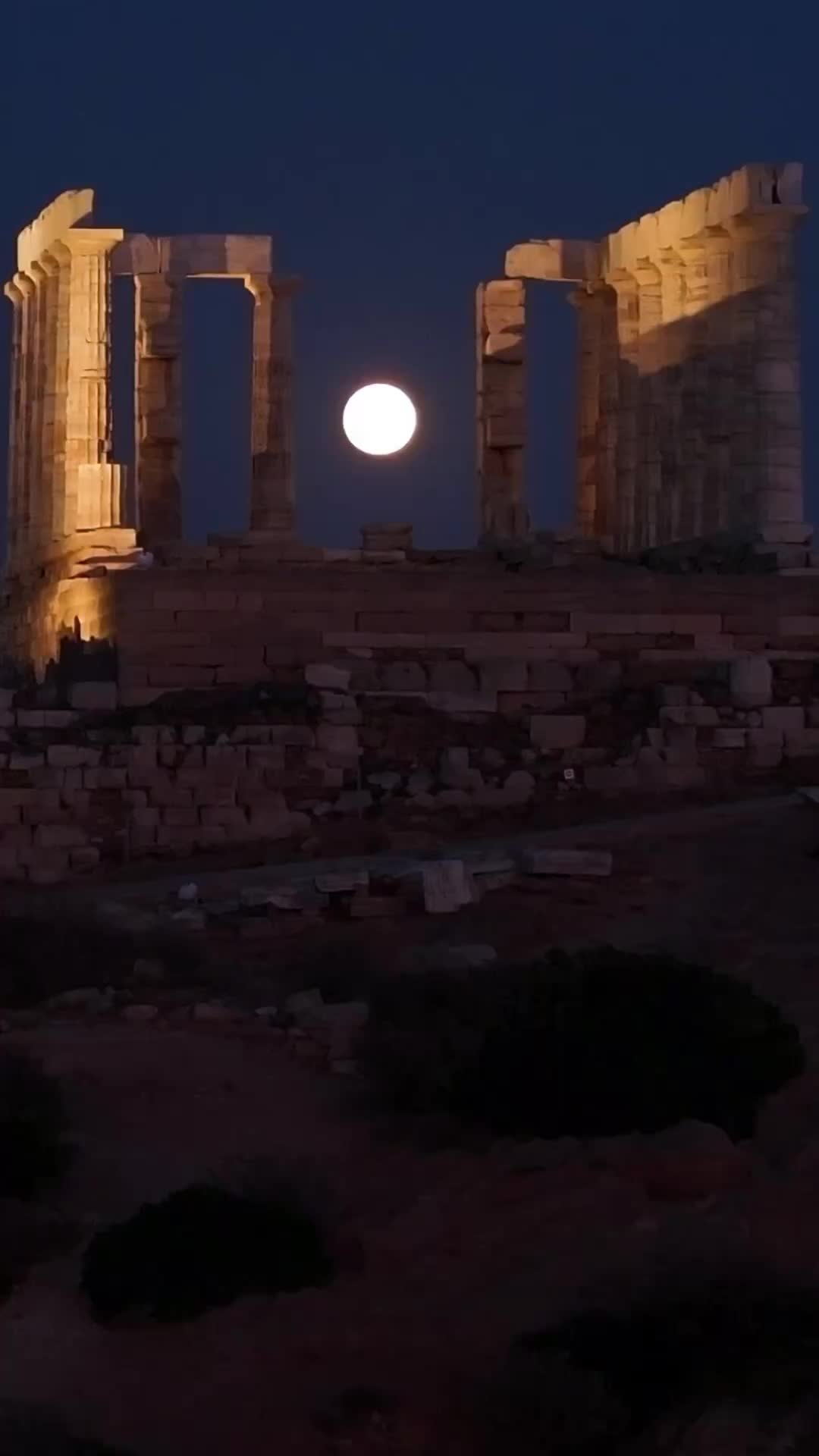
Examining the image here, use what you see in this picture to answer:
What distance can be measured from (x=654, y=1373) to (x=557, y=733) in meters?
13.7

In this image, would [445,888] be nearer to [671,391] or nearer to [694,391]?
[694,391]

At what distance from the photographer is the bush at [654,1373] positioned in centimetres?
1405

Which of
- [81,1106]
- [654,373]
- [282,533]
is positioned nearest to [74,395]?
[282,533]

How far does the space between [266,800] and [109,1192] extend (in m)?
9.63

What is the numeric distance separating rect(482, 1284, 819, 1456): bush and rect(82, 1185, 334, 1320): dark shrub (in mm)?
1641

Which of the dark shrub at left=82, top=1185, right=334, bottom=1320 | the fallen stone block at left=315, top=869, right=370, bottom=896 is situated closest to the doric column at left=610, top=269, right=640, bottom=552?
the fallen stone block at left=315, top=869, right=370, bottom=896

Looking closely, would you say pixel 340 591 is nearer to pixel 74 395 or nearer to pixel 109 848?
pixel 109 848

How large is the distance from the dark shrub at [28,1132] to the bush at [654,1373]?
362cm

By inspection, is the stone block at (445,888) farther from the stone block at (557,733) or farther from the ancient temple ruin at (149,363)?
the ancient temple ruin at (149,363)

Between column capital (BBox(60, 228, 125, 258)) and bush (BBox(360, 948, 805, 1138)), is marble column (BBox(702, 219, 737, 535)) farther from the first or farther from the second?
bush (BBox(360, 948, 805, 1138))

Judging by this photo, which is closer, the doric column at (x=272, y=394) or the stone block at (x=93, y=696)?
the stone block at (x=93, y=696)

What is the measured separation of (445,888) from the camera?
23375 millimetres

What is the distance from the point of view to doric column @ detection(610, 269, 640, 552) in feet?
122

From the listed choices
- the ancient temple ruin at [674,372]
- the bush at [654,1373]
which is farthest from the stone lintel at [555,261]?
the bush at [654,1373]
